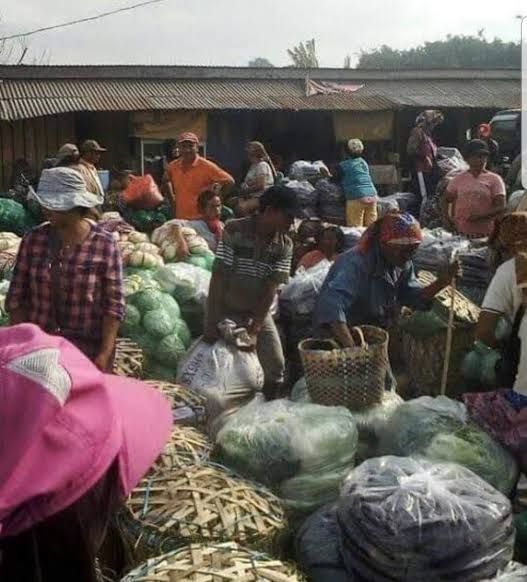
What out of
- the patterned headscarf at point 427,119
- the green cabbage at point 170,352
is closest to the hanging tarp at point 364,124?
the patterned headscarf at point 427,119

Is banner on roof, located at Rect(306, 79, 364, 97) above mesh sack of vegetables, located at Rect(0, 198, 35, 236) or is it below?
above

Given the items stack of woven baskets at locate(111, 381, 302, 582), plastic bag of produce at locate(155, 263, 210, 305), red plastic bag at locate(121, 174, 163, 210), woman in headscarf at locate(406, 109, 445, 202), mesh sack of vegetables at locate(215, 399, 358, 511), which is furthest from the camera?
woman in headscarf at locate(406, 109, 445, 202)

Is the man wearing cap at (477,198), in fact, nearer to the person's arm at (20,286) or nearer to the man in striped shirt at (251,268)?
the man in striped shirt at (251,268)

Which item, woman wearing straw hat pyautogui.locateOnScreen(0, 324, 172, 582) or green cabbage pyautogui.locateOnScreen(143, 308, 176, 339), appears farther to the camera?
green cabbage pyautogui.locateOnScreen(143, 308, 176, 339)

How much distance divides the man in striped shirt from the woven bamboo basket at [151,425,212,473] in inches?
55.3

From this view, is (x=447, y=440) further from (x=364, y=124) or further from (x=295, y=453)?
(x=364, y=124)

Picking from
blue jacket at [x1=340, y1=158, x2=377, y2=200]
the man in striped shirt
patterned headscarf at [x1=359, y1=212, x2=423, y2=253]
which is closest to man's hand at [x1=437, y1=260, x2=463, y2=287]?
patterned headscarf at [x1=359, y1=212, x2=423, y2=253]

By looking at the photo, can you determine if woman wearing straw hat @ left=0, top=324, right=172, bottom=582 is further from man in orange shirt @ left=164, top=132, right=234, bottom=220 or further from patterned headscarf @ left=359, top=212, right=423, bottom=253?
man in orange shirt @ left=164, top=132, right=234, bottom=220

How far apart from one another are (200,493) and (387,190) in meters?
14.8

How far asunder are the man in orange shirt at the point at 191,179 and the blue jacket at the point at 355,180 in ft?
7.48

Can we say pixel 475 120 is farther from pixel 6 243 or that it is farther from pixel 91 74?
pixel 6 243

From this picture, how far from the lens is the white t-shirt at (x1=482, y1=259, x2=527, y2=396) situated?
3.40m

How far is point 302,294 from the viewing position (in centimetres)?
555

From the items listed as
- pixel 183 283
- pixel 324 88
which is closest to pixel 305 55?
pixel 324 88
